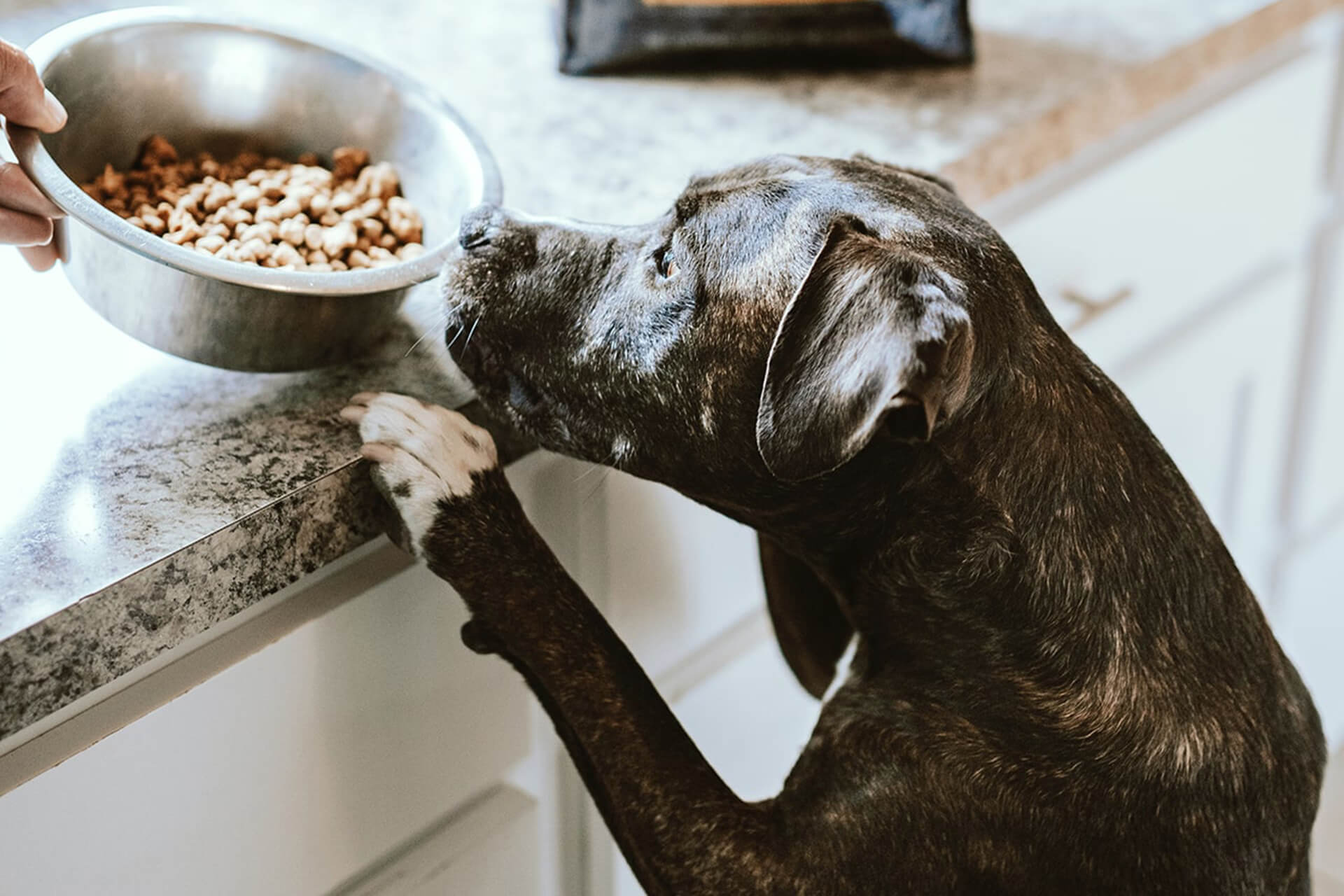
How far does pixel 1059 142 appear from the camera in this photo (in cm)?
161

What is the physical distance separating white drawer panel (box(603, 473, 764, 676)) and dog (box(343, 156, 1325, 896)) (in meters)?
0.14

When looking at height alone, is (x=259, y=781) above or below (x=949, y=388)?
below

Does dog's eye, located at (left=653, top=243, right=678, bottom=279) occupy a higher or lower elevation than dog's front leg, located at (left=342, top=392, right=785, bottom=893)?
higher

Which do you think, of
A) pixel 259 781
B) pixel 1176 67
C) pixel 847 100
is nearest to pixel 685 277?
pixel 259 781

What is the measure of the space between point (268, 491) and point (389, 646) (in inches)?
7.1

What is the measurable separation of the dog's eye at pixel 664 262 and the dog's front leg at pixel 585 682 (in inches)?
7.6

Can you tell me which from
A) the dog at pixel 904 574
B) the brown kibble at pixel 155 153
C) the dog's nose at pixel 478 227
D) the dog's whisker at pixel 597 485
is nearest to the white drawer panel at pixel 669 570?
the dog's whisker at pixel 597 485

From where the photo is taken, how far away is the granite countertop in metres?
0.93

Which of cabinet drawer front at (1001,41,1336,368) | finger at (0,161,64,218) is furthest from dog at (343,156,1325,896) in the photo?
cabinet drawer front at (1001,41,1336,368)

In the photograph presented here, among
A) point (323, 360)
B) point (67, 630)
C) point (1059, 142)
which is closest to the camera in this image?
point (67, 630)

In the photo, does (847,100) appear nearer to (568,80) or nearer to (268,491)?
(568,80)

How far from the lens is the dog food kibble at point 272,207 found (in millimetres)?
1107

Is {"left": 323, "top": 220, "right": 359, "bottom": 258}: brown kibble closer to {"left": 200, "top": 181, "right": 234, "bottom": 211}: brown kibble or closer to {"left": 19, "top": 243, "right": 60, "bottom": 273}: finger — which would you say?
{"left": 200, "top": 181, "right": 234, "bottom": 211}: brown kibble

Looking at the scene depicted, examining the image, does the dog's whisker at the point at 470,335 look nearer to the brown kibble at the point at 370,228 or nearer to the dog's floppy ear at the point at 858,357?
the brown kibble at the point at 370,228
